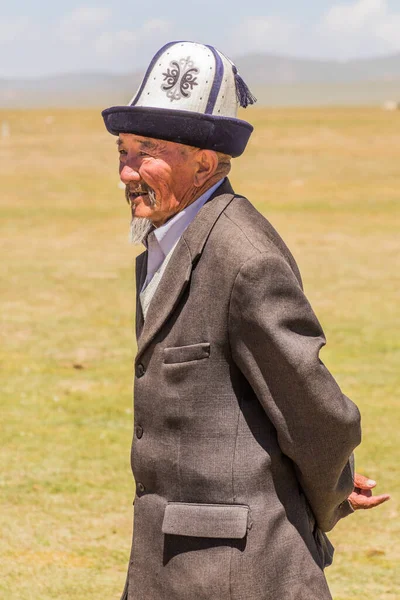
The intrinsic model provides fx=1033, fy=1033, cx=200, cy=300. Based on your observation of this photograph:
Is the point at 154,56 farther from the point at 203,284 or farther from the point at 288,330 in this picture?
the point at 288,330

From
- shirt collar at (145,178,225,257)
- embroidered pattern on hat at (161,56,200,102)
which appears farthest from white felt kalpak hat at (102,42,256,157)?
shirt collar at (145,178,225,257)

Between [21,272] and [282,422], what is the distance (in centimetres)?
1327

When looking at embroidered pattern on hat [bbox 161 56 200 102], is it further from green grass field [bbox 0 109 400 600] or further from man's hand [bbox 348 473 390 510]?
green grass field [bbox 0 109 400 600]

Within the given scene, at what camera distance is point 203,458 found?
8.48 ft

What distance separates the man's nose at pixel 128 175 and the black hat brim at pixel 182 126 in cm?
10

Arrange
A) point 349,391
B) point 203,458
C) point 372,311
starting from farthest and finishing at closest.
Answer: point 372,311, point 349,391, point 203,458

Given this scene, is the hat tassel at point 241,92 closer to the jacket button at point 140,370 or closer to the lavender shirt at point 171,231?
the lavender shirt at point 171,231

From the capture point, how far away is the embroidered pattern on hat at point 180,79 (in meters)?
2.61

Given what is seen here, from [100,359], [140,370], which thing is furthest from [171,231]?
[100,359]

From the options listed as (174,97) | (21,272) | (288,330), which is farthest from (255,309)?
(21,272)

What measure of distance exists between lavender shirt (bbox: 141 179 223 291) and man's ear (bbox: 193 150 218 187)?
0.04 m

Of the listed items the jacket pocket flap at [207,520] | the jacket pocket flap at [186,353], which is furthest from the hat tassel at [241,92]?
the jacket pocket flap at [207,520]

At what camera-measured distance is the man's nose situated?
2.69 metres

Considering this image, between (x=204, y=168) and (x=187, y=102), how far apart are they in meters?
0.18
